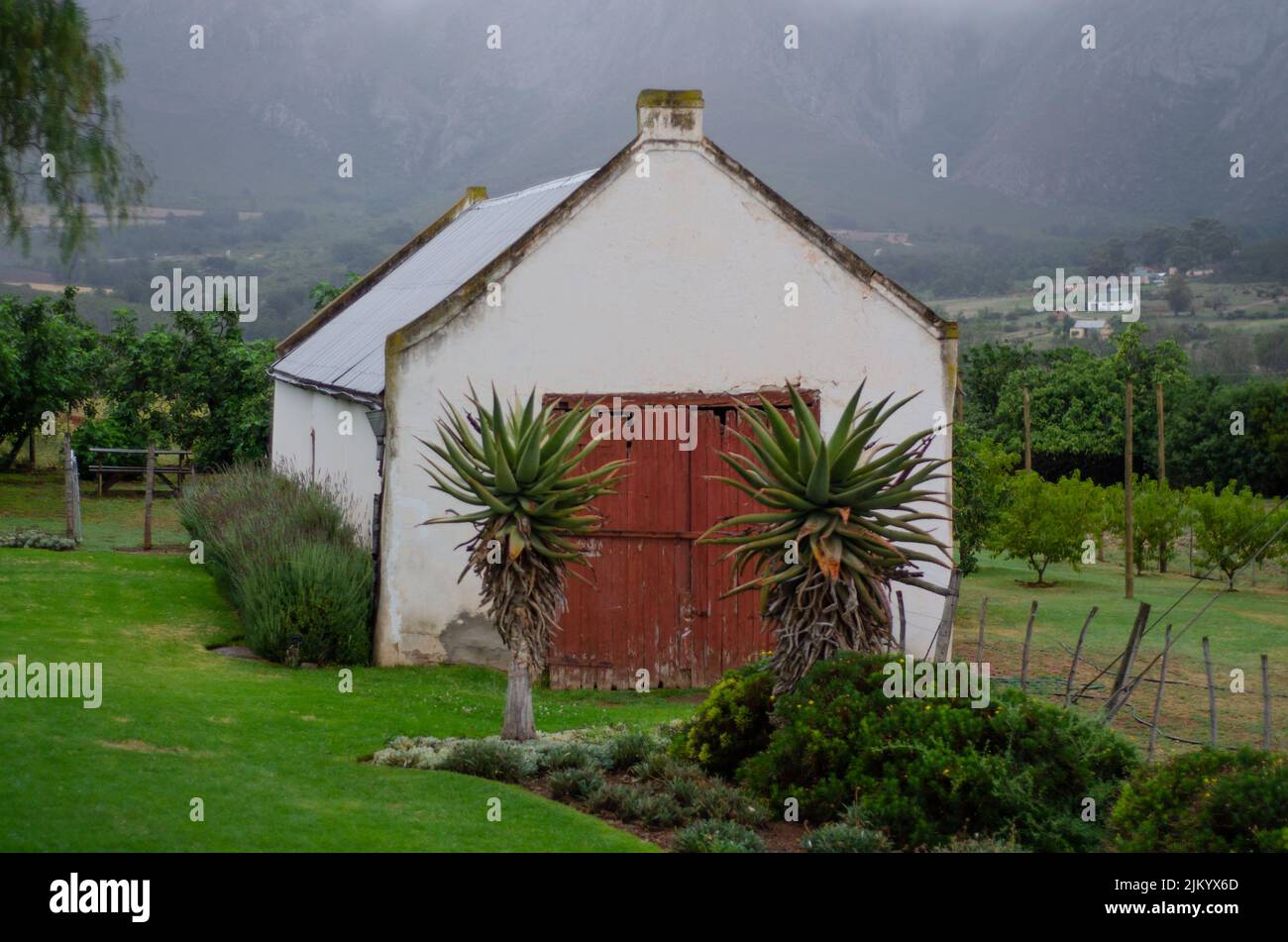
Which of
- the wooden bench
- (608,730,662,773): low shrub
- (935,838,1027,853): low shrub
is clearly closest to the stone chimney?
(608,730,662,773): low shrub

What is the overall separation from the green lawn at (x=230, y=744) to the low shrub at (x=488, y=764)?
253 millimetres

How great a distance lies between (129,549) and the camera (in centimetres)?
2608

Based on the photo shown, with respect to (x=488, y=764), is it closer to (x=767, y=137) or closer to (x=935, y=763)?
(x=935, y=763)

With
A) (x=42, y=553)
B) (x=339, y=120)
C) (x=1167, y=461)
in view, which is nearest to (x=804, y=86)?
(x=339, y=120)

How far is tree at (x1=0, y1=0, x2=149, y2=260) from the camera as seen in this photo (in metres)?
8.66

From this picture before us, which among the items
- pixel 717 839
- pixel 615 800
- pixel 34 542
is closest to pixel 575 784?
pixel 615 800

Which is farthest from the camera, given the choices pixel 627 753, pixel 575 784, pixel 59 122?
pixel 627 753

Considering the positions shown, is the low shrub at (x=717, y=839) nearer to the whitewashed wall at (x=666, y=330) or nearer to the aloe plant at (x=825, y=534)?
the aloe plant at (x=825, y=534)

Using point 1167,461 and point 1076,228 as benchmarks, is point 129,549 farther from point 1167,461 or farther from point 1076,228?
point 1076,228

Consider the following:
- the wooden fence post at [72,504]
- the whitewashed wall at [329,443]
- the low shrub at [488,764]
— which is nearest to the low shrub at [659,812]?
the low shrub at [488,764]

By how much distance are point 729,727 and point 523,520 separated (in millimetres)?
2572

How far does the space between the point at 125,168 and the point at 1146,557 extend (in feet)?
103

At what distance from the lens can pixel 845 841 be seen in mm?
9359

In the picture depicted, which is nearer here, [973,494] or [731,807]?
[731,807]
